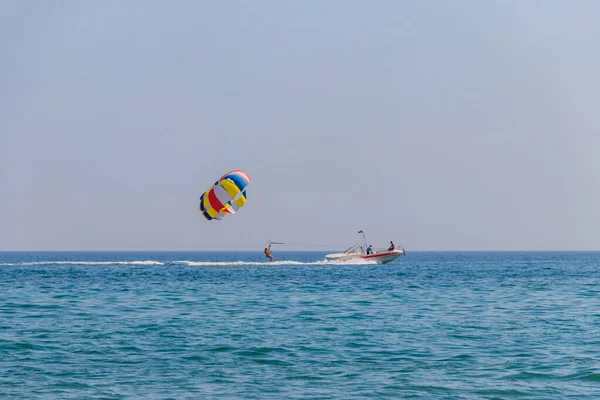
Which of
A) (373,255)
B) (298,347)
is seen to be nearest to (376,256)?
(373,255)

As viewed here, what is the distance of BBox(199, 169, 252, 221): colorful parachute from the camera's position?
71062 mm

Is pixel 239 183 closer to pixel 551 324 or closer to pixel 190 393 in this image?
pixel 551 324

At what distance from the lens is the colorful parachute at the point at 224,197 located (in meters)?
71.1

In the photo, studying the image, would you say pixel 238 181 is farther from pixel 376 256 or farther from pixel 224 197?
pixel 376 256

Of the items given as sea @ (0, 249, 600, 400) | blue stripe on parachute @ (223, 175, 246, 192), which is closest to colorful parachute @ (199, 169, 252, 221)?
blue stripe on parachute @ (223, 175, 246, 192)

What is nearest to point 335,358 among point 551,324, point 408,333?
point 408,333

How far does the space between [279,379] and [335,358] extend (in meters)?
2.98

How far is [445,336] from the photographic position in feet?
81.7

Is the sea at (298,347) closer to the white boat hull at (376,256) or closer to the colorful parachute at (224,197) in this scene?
the colorful parachute at (224,197)

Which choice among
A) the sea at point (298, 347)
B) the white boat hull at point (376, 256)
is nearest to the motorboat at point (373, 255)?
the white boat hull at point (376, 256)

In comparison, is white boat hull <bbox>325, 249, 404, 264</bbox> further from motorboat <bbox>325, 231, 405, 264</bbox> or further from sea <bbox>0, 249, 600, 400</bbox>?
sea <bbox>0, 249, 600, 400</bbox>

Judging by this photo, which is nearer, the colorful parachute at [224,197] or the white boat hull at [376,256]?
the colorful parachute at [224,197]

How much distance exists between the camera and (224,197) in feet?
233

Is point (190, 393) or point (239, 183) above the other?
point (239, 183)
